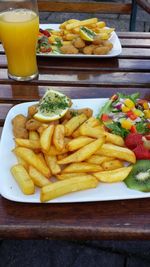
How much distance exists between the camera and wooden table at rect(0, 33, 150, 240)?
810 mm

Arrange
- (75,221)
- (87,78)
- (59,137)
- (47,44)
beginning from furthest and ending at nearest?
(47,44), (87,78), (59,137), (75,221)

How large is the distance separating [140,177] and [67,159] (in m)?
0.19

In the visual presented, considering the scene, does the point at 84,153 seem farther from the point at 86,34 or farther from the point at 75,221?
the point at 86,34

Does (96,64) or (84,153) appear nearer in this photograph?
(84,153)

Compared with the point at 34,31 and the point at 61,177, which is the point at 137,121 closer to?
the point at 61,177

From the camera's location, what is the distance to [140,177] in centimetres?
89

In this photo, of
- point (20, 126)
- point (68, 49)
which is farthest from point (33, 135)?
point (68, 49)

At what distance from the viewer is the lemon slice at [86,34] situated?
5.08 ft

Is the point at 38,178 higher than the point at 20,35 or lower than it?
lower

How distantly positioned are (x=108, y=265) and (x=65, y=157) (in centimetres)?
89

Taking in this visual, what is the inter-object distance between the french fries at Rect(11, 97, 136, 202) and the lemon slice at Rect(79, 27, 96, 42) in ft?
2.21

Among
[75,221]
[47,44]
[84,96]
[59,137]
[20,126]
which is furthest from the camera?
[47,44]

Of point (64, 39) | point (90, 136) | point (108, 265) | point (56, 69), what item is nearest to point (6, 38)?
point (56, 69)

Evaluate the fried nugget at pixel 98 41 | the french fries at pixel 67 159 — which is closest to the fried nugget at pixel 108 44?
the fried nugget at pixel 98 41
